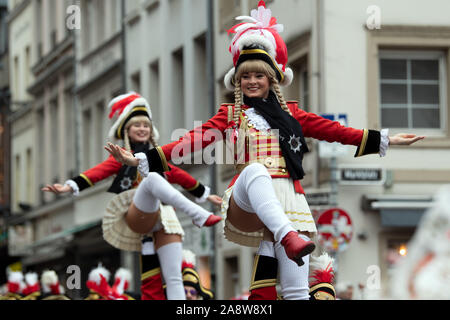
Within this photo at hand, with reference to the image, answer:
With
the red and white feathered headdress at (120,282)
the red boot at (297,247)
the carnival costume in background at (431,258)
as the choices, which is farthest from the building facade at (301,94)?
the carnival costume in background at (431,258)

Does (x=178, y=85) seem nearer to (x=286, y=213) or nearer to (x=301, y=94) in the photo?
(x=301, y=94)

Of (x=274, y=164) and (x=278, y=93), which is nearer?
(x=274, y=164)

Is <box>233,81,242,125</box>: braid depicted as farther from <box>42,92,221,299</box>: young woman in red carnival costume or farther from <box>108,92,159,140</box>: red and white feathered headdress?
<box>108,92,159,140</box>: red and white feathered headdress

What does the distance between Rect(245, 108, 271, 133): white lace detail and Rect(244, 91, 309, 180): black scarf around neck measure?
2 cm

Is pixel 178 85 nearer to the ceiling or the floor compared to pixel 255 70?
nearer to the ceiling

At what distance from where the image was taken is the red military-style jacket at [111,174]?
8.13 m

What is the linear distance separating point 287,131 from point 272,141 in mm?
103

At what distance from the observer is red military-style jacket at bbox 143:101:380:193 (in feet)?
19.9

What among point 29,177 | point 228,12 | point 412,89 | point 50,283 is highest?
point 228,12

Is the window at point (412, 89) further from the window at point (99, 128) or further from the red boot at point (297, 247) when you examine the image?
the window at point (99, 128)

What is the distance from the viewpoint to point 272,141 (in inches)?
237

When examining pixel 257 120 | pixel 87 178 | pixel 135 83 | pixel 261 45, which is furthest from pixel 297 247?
pixel 135 83
